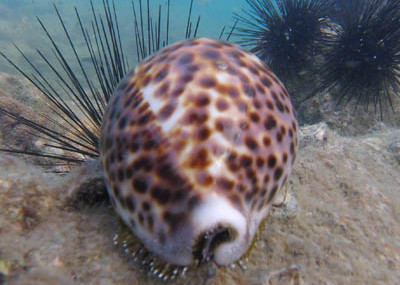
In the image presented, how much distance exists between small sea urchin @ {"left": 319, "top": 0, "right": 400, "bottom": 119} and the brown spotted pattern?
3523 millimetres

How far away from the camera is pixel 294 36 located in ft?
15.6

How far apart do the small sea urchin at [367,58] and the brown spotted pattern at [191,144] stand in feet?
11.6

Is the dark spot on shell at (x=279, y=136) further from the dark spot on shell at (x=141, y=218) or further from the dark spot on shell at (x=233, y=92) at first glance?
the dark spot on shell at (x=141, y=218)

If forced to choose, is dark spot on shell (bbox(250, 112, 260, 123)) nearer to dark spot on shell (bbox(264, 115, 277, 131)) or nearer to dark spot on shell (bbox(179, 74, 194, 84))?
dark spot on shell (bbox(264, 115, 277, 131))

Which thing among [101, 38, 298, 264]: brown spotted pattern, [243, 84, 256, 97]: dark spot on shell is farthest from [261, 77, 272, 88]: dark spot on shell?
[243, 84, 256, 97]: dark spot on shell

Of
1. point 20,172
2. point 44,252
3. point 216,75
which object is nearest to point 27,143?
point 20,172

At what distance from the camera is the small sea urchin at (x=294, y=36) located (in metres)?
4.71

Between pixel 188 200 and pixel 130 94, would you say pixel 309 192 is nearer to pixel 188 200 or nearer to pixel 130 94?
pixel 188 200

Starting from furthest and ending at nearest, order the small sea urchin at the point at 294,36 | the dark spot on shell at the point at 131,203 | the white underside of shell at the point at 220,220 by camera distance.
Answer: the small sea urchin at the point at 294,36 → the dark spot on shell at the point at 131,203 → the white underside of shell at the point at 220,220

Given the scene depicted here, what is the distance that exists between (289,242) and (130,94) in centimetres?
118

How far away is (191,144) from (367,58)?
4070 mm

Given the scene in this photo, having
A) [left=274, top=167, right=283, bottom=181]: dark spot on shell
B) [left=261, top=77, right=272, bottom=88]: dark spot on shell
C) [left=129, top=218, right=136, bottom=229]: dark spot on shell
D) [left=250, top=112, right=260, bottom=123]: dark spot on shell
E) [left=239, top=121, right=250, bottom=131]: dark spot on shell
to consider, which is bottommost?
[left=129, top=218, right=136, bottom=229]: dark spot on shell

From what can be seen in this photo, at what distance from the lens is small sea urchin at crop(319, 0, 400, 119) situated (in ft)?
13.2

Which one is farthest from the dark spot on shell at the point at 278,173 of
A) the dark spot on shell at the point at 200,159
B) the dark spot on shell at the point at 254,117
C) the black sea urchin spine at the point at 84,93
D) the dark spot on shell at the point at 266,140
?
the black sea urchin spine at the point at 84,93
